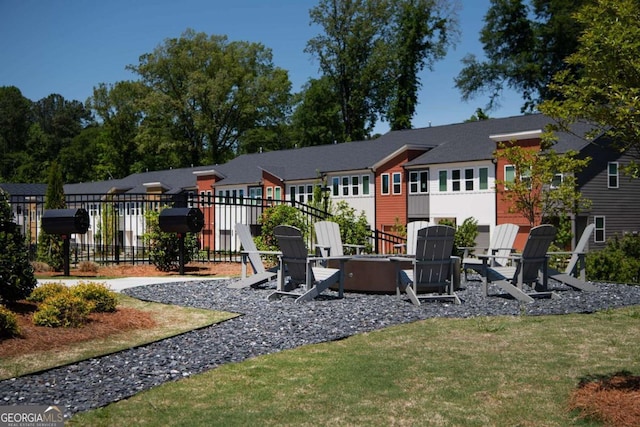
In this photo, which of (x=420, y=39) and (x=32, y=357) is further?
→ (x=420, y=39)

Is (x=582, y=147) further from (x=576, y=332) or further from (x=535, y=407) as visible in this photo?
(x=535, y=407)

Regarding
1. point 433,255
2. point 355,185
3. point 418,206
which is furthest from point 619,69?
point 355,185

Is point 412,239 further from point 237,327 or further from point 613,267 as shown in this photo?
point 237,327

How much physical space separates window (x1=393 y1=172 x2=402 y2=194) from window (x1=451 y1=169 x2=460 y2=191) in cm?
404

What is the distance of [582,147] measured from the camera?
99.6ft

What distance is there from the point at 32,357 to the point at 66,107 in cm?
10599

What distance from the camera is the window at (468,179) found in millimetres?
35219

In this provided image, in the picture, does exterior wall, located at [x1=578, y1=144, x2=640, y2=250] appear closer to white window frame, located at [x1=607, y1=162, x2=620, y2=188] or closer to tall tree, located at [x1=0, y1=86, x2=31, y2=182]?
white window frame, located at [x1=607, y1=162, x2=620, y2=188]

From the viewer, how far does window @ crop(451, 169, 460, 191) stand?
35.9 metres

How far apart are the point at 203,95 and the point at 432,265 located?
177 feet

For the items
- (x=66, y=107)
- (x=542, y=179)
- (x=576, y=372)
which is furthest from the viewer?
(x=66, y=107)

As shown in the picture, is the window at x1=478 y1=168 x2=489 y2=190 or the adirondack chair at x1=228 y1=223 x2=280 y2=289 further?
the window at x1=478 y1=168 x2=489 y2=190

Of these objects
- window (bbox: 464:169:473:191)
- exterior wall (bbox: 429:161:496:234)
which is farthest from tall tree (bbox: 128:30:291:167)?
window (bbox: 464:169:473:191)

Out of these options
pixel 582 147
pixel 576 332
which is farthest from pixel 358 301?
pixel 582 147
